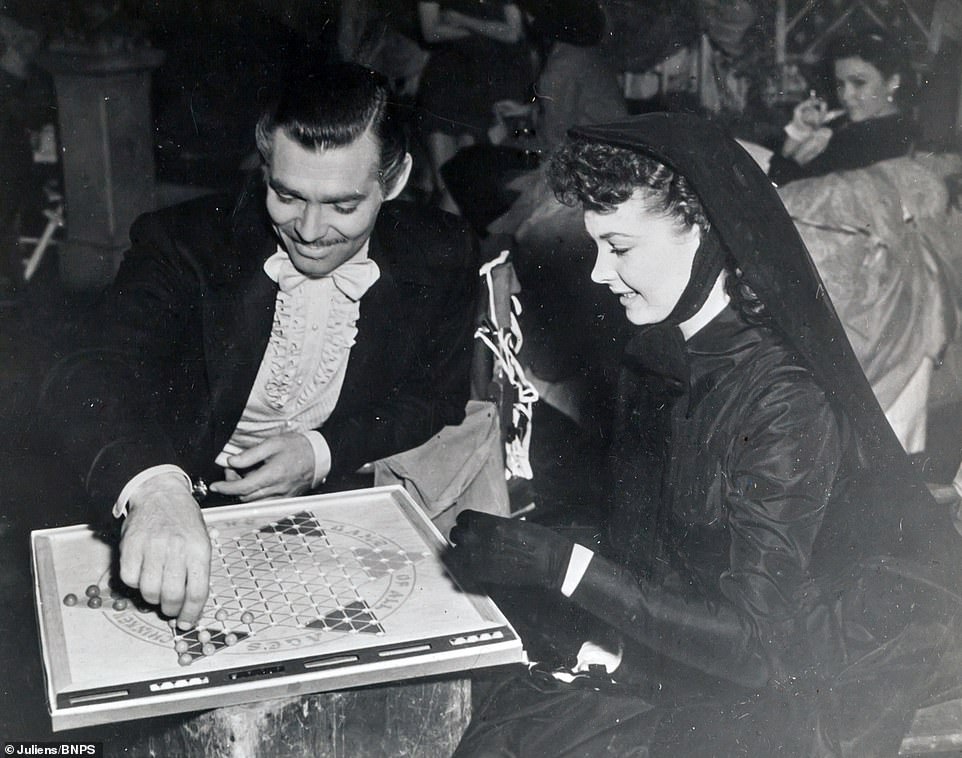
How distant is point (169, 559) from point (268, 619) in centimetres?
18

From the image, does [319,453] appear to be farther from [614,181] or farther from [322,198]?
[614,181]

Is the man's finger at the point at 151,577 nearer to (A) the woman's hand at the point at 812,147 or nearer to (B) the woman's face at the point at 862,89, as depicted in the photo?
(A) the woman's hand at the point at 812,147

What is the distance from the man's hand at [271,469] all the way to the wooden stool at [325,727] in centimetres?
44

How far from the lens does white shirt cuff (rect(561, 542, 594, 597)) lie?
160 cm

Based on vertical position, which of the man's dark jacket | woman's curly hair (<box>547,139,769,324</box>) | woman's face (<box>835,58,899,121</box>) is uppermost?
woman's face (<box>835,58,899,121</box>)

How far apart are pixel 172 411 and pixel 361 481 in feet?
1.23

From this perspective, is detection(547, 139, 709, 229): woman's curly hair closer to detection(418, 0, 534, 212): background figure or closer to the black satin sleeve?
detection(418, 0, 534, 212): background figure

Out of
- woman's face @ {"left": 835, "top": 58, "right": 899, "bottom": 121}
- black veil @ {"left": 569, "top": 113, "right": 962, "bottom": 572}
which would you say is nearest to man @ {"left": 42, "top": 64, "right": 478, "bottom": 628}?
black veil @ {"left": 569, "top": 113, "right": 962, "bottom": 572}

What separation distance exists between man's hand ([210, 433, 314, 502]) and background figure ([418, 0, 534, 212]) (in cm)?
61

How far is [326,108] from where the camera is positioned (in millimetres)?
1654

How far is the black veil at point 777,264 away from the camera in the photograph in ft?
5.09

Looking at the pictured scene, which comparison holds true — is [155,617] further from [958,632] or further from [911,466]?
[958,632]

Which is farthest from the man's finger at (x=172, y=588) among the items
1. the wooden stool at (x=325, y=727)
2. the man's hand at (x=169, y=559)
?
the wooden stool at (x=325, y=727)

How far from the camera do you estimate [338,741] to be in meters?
1.59
